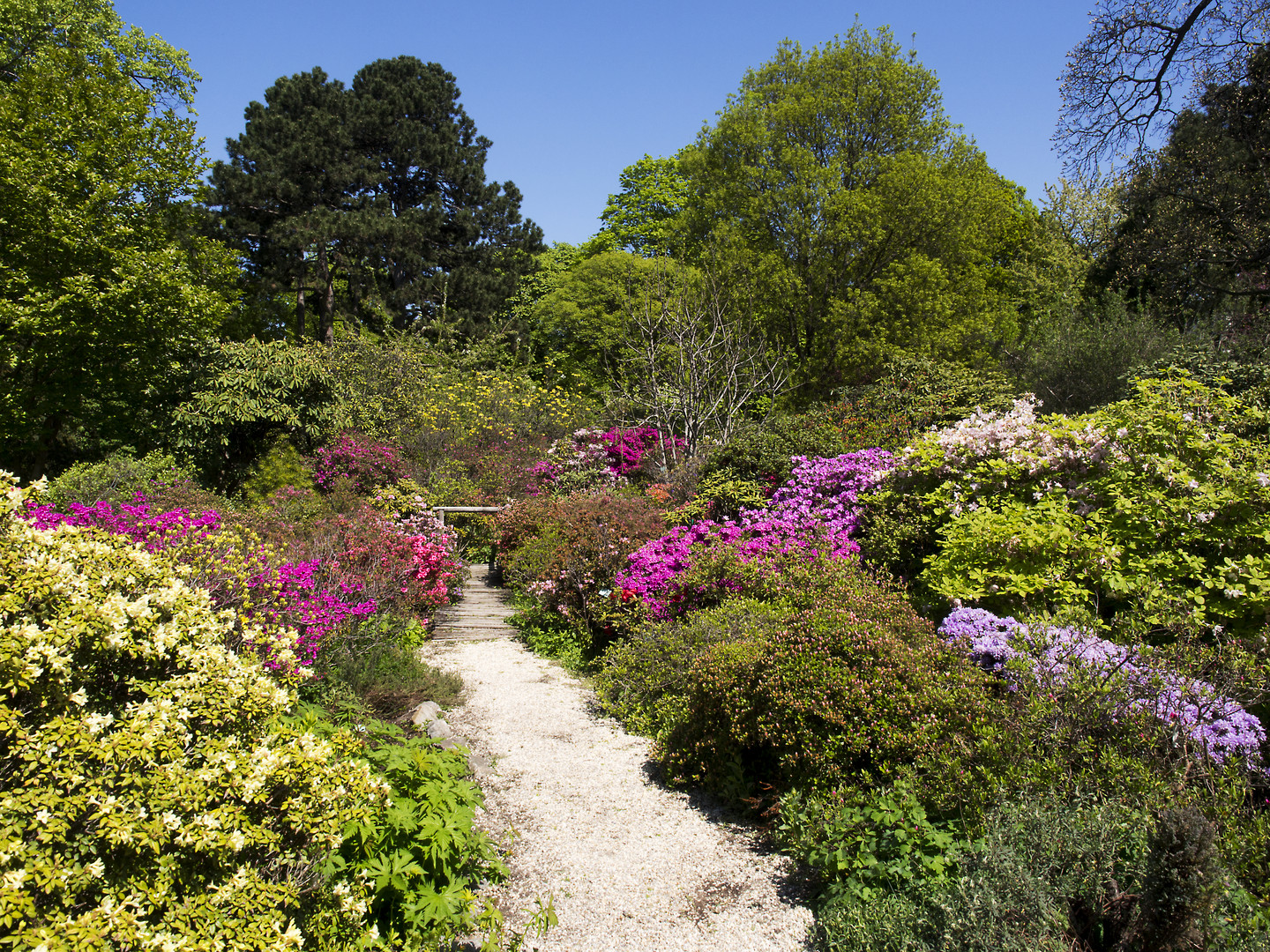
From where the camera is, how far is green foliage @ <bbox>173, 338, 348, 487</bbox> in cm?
1220

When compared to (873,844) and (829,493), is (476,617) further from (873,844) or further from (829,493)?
(873,844)

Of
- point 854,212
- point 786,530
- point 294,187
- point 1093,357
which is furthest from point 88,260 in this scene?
point 1093,357

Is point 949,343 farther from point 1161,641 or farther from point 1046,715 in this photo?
point 1046,715

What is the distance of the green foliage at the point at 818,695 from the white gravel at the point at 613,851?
1.29 feet

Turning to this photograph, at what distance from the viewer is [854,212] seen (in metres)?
15.2

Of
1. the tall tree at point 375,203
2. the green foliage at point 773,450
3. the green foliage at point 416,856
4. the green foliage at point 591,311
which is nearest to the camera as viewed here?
the green foliage at point 416,856

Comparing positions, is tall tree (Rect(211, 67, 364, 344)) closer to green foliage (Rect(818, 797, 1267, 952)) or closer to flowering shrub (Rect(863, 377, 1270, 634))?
flowering shrub (Rect(863, 377, 1270, 634))

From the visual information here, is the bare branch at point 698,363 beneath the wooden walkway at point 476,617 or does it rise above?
above

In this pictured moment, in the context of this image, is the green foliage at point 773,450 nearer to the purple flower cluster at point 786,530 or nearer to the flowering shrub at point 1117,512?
the purple flower cluster at point 786,530

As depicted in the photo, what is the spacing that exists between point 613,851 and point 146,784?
2.70 metres

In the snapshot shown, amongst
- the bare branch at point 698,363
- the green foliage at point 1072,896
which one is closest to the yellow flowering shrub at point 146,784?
the green foliage at point 1072,896

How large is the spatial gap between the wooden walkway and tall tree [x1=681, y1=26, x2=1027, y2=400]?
9366 millimetres

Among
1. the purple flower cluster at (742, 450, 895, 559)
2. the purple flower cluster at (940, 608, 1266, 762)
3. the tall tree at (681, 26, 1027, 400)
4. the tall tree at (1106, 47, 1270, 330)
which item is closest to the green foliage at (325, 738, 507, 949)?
the purple flower cluster at (940, 608, 1266, 762)

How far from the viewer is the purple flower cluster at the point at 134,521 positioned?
5320 mm
